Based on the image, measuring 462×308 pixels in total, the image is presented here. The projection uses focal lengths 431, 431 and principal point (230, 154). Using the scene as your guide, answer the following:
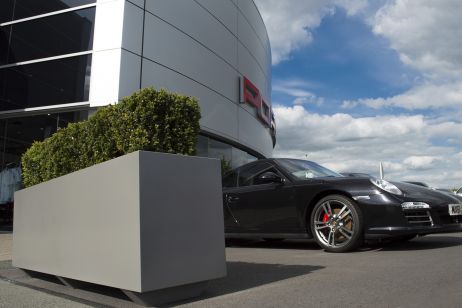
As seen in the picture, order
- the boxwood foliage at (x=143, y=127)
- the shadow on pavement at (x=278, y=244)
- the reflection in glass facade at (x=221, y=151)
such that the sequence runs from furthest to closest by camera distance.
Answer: the reflection in glass facade at (x=221, y=151) < the shadow on pavement at (x=278, y=244) < the boxwood foliage at (x=143, y=127)

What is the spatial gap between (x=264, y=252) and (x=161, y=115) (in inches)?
115

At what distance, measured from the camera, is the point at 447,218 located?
5.25 meters

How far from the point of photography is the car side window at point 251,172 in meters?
6.60

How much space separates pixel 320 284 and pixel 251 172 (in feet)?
11.3

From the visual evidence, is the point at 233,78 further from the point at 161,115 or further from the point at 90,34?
the point at 161,115

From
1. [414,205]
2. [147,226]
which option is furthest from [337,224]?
[147,226]

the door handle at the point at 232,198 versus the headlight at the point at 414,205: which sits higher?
the door handle at the point at 232,198

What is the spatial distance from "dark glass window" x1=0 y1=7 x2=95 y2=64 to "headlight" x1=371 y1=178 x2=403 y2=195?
10.6 metres

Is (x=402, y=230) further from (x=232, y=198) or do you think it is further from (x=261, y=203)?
(x=232, y=198)

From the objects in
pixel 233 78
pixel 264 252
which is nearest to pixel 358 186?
pixel 264 252

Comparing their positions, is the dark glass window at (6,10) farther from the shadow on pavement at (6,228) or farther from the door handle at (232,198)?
the door handle at (232,198)

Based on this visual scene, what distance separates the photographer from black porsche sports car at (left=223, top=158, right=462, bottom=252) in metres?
5.10

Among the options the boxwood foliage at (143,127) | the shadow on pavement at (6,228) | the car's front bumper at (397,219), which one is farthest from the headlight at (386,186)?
the shadow on pavement at (6,228)

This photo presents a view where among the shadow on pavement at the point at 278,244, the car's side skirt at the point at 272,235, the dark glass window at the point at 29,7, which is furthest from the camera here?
the dark glass window at the point at 29,7
